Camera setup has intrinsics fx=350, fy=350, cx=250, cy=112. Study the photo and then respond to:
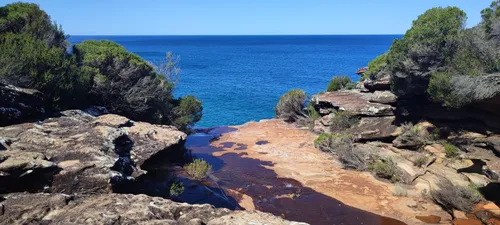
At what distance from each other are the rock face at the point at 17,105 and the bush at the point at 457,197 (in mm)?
13136

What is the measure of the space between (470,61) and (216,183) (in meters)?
11.1

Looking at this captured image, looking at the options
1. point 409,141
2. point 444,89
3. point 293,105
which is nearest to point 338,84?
point 293,105

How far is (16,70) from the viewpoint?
1209 cm

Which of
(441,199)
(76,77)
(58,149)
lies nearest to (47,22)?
(76,77)

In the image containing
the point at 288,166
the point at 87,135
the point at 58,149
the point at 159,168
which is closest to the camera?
the point at 58,149

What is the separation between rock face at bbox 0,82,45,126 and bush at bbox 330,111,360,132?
14937mm

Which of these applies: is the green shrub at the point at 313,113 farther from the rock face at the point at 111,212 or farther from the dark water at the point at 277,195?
the rock face at the point at 111,212

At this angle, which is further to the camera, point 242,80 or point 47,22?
point 242,80

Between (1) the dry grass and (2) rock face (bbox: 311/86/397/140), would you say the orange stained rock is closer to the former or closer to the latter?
(1) the dry grass

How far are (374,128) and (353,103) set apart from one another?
290 centimetres

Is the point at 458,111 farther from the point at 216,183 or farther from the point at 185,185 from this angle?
the point at 185,185

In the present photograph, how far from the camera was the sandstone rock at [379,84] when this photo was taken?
20.1m

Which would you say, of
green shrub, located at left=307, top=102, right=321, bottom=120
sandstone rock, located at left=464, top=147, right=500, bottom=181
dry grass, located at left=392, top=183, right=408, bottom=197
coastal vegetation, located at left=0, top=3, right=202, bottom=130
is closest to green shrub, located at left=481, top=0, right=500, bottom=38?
sandstone rock, located at left=464, top=147, right=500, bottom=181

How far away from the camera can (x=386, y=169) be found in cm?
1448
